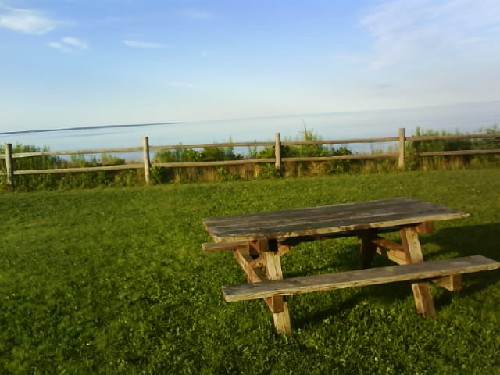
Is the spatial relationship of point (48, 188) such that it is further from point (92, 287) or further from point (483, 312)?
point (483, 312)

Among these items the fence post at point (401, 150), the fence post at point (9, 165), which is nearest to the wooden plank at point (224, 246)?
the fence post at point (401, 150)

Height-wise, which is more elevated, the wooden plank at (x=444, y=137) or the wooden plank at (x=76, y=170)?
the wooden plank at (x=444, y=137)

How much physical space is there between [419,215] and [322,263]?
6.61 ft

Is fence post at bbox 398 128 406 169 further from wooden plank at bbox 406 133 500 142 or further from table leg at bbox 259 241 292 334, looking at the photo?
table leg at bbox 259 241 292 334

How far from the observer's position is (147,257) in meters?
6.80

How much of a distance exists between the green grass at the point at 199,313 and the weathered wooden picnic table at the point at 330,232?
333mm

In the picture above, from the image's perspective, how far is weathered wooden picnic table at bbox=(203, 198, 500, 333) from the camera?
12.8 ft

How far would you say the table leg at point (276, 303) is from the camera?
3973mm

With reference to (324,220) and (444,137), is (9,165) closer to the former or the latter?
(444,137)

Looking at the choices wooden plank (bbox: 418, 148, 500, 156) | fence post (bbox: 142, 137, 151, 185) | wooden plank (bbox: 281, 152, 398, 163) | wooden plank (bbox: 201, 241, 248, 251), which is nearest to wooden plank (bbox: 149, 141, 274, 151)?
fence post (bbox: 142, 137, 151, 185)

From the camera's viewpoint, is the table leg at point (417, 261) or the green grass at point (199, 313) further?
the table leg at point (417, 261)

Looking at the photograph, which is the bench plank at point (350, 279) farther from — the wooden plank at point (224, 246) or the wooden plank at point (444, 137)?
the wooden plank at point (444, 137)

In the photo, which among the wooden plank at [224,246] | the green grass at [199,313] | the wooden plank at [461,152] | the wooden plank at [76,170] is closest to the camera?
the green grass at [199,313]

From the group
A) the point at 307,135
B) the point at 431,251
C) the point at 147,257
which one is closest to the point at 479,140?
the point at 307,135
